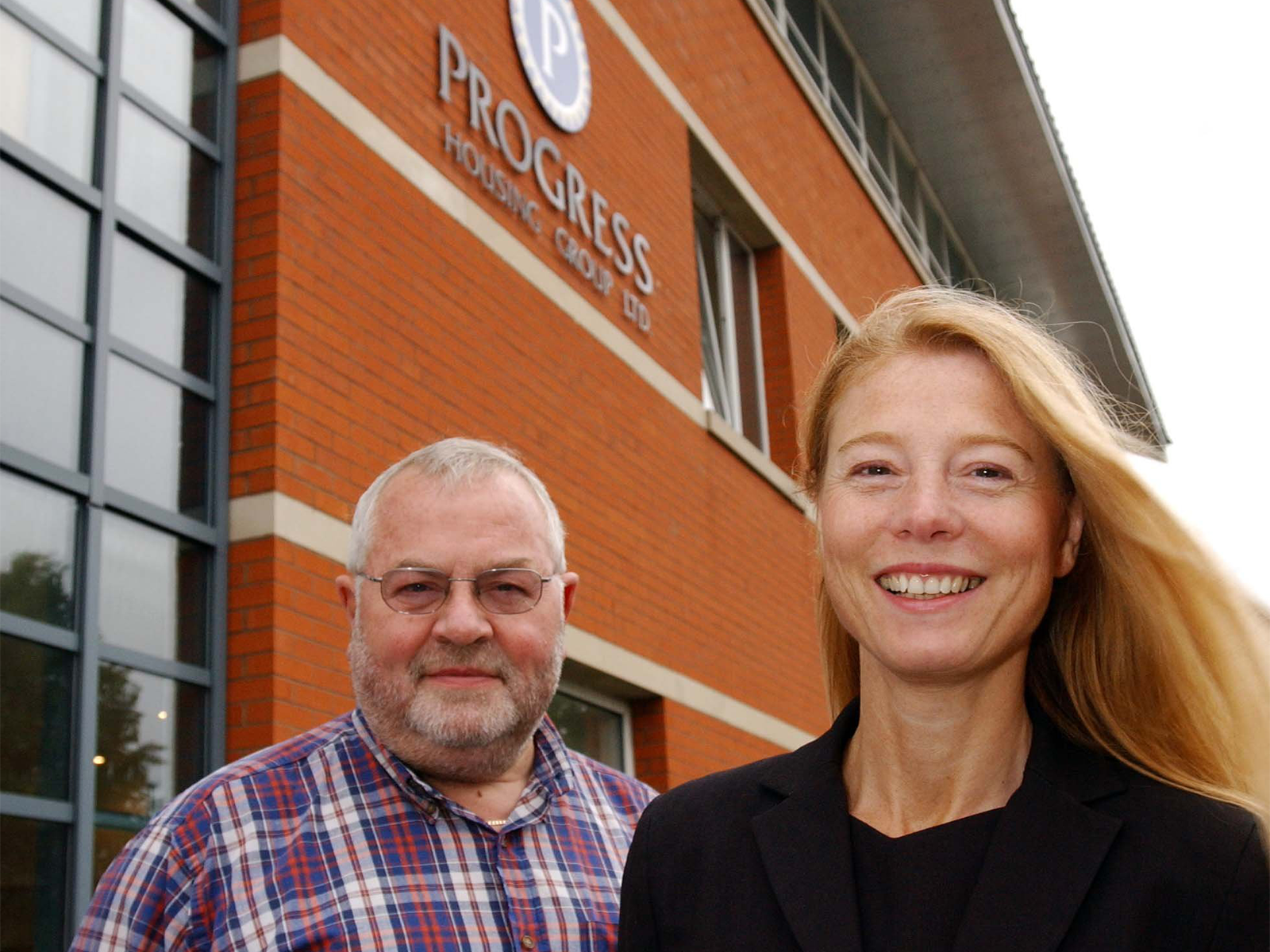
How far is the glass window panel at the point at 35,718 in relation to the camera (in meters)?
4.07

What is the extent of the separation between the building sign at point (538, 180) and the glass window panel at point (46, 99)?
1.88 metres

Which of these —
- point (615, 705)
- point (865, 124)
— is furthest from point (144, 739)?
point (865, 124)

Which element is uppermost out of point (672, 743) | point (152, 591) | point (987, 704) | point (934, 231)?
point (934, 231)

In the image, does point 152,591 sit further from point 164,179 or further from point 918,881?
point 918,881

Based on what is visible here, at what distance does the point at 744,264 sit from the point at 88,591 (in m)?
7.48

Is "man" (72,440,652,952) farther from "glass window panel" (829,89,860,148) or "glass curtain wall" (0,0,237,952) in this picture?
"glass window panel" (829,89,860,148)

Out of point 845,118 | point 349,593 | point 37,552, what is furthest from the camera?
point 845,118

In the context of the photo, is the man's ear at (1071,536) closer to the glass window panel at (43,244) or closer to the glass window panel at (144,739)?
the glass window panel at (144,739)

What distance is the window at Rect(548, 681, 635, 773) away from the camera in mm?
7117

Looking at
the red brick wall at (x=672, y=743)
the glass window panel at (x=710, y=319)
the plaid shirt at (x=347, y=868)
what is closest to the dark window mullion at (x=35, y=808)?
the plaid shirt at (x=347, y=868)

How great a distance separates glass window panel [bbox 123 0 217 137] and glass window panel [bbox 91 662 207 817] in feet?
6.78

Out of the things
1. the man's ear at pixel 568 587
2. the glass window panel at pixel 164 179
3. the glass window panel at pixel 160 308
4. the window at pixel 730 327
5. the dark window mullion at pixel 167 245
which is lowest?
the man's ear at pixel 568 587

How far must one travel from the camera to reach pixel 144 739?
451cm

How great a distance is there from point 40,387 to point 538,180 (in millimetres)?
3330
